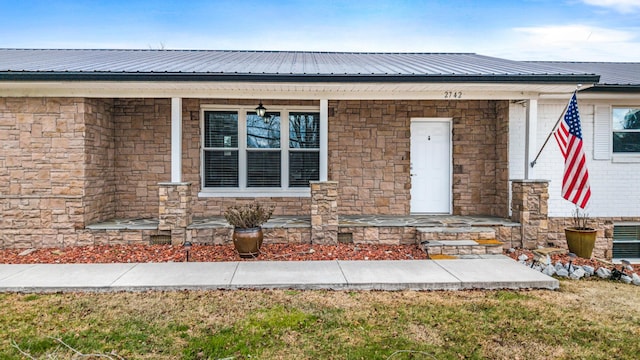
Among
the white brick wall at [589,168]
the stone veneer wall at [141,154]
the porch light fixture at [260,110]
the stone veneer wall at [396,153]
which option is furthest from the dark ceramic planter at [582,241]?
the stone veneer wall at [141,154]

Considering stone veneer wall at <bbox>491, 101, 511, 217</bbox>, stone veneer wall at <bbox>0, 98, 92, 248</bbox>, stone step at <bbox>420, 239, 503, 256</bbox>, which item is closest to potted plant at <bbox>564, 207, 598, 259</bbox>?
stone veneer wall at <bbox>491, 101, 511, 217</bbox>

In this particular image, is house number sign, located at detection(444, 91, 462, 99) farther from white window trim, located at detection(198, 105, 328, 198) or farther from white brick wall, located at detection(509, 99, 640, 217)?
white window trim, located at detection(198, 105, 328, 198)

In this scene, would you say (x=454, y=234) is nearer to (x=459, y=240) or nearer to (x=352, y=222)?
(x=459, y=240)

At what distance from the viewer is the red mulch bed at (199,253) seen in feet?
20.1

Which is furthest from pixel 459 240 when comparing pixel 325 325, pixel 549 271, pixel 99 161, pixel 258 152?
pixel 99 161

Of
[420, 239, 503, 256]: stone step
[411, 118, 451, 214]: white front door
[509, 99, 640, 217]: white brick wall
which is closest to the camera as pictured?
[420, 239, 503, 256]: stone step

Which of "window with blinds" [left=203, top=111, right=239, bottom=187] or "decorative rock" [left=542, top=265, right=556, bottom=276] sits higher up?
"window with blinds" [left=203, top=111, right=239, bottom=187]

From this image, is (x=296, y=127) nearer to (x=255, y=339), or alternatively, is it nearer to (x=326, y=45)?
(x=255, y=339)

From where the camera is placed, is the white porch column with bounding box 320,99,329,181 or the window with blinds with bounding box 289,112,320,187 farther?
the window with blinds with bounding box 289,112,320,187

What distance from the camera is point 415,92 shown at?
7.20 metres

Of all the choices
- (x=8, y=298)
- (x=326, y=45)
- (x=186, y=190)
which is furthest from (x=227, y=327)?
(x=326, y=45)

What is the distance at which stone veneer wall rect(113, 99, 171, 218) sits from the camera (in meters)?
8.03

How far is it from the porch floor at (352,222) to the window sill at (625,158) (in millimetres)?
2745

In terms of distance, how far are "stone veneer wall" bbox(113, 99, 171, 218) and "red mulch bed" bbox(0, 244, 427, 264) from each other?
1.46m
